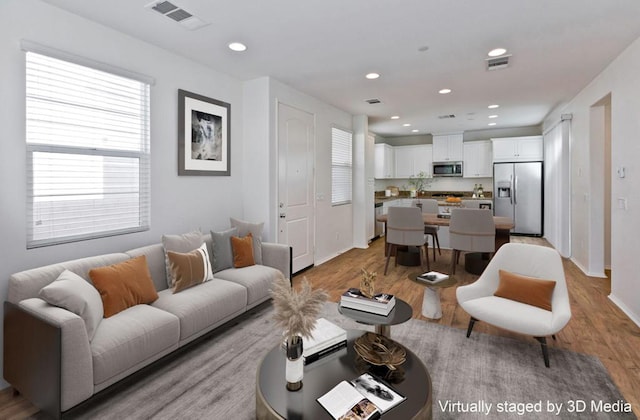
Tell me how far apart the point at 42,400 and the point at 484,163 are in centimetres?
868

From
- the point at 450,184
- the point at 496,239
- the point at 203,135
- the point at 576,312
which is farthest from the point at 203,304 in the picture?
the point at 450,184

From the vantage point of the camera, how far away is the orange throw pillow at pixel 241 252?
3.43 metres

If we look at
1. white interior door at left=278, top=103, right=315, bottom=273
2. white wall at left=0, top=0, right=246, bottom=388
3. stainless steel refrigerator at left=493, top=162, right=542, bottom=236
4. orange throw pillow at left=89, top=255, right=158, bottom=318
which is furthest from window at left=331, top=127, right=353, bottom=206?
stainless steel refrigerator at left=493, top=162, right=542, bottom=236

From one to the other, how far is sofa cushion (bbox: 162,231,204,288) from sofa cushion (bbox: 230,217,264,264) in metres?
0.64

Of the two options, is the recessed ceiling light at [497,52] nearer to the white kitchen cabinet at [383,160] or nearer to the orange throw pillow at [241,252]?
the orange throw pillow at [241,252]

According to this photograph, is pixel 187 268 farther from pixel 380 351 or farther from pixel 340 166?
pixel 340 166

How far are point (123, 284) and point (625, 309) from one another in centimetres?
455

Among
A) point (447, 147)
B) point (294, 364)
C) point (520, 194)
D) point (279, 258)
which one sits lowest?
point (294, 364)

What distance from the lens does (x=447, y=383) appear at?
2.17 meters

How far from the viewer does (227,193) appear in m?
4.10

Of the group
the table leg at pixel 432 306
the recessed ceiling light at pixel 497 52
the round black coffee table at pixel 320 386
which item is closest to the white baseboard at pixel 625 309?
the table leg at pixel 432 306

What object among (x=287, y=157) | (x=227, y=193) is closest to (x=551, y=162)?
(x=287, y=157)

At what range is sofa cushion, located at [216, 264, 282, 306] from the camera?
3.08 metres

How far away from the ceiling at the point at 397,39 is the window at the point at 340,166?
1122 mm
